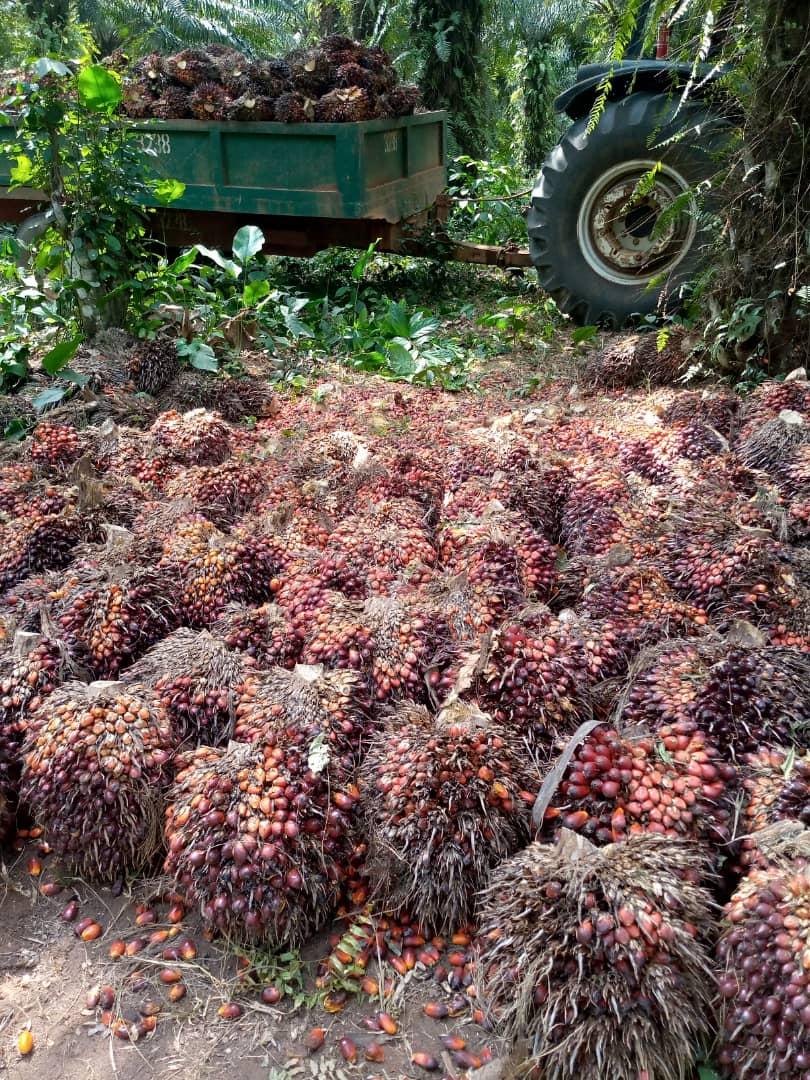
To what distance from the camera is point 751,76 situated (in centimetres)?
375

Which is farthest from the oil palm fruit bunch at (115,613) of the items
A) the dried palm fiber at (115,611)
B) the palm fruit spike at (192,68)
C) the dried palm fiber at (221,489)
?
the palm fruit spike at (192,68)

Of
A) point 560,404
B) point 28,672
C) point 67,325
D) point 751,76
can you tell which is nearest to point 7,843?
point 28,672

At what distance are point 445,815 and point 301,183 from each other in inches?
205

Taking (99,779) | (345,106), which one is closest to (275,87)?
(345,106)

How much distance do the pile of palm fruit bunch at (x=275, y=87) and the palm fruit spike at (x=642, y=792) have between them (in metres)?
5.34

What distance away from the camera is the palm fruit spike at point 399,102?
238 inches

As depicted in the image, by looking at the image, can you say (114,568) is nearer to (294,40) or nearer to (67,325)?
(67,325)

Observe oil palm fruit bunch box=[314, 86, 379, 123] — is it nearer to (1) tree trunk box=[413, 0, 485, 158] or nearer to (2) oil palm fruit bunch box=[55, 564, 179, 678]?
(2) oil palm fruit bunch box=[55, 564, 179, 678]

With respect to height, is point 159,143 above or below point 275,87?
below

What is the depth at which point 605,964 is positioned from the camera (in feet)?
4.73

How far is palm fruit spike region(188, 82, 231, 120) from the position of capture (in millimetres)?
6023

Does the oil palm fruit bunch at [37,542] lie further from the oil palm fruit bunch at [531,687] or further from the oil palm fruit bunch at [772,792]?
the oil palm fruit bunch at [772,792]

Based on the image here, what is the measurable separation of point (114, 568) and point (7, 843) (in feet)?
2.68

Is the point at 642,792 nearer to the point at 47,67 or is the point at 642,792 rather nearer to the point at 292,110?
the point at 47,67
